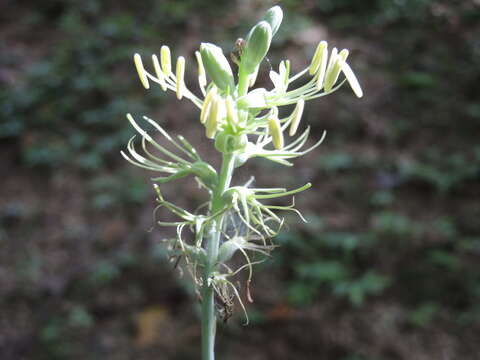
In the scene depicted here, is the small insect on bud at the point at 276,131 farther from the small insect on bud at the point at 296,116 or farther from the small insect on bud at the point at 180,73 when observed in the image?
the small insect on bud at the point at 180,73

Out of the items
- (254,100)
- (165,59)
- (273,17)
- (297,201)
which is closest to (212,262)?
(254,100)

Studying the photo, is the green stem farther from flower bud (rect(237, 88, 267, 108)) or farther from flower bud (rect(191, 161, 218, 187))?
flower bud (rect(237, 88, 267, 108))

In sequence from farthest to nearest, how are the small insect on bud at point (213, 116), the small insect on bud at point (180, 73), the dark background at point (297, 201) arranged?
the dark background at point (297, 201), the small insect on bud at point (180, 73), the small insect on bud at point (213, 116)

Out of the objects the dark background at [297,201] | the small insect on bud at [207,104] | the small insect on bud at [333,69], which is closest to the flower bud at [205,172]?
the small insect on bud at [207,104]

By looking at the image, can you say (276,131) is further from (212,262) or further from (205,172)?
(212,262)

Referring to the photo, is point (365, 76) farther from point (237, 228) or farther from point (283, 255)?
point (237, 228)

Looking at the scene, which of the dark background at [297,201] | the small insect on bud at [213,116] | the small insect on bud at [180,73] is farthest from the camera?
the dark background at [297,201]
